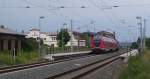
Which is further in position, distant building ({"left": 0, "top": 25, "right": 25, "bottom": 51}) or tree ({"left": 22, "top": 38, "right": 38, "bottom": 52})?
tree ({"left": 22, "top": 38, "right": 38, "bottom": 52})

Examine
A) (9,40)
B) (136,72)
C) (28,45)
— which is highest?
(9,40)

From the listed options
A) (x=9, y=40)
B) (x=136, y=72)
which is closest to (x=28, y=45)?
(x=9, y=40)

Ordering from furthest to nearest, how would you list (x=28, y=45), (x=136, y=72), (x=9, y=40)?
1. (x=28, y=45)
2. (x=9, y=40)
3. (x=136, y=72)

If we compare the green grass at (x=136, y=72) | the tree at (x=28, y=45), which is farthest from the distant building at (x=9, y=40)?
the green grass at (x=136, y=72)

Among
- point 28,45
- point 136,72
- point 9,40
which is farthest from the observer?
point 28,45

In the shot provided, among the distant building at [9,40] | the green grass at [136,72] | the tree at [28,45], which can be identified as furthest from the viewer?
the tree at [28,45]

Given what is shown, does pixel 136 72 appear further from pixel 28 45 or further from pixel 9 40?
pixel 28 45

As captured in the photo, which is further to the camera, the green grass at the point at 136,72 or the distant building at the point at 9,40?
the distant building at the point at 9,40

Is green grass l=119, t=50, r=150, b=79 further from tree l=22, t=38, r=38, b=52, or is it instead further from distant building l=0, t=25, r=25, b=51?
tree l=22, t=38, r=38, b=52

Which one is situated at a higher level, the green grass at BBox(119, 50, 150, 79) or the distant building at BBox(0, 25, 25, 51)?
the distant building at BBox(0, 25, 25, 51)

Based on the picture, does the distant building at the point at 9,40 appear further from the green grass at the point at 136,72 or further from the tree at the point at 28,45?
the green grass at the point at 136,72

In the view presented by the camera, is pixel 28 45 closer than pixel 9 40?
No

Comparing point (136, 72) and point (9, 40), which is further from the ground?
point (9, 40)

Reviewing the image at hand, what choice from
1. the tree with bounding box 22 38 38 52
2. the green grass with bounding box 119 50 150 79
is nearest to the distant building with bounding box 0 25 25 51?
the tree with bounding box 22 38 38 52
